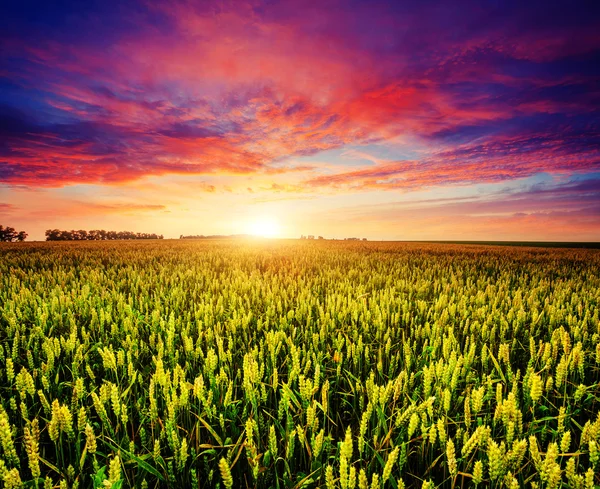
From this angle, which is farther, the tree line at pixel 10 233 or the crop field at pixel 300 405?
the tree line at pixel 10 233

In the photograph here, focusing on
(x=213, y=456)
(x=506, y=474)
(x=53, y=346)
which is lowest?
(x=213, y=456)

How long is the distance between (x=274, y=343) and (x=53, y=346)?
1.42m

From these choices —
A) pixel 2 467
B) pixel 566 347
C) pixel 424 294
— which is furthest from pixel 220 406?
pixel 424 294

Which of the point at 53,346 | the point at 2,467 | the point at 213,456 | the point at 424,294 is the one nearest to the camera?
the point at 2,467

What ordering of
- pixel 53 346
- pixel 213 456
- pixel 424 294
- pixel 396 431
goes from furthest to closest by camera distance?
pixel 424 294 < pixel 53 346 < pixel 396 431 < pixel 213 456

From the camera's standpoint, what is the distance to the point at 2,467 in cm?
94

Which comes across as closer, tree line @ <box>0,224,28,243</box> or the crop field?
the crop field

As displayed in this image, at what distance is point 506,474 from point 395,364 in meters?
0.95

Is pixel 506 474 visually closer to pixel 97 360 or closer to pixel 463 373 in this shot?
pixel 463 373

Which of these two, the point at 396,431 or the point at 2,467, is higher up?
the point at 2,467

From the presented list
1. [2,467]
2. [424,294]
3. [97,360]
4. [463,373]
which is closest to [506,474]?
[463,373]

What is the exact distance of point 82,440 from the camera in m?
1.48

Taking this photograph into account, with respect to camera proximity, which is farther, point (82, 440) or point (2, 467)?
point (82, 440)

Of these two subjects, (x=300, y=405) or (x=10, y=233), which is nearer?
(x=300, y=405)
